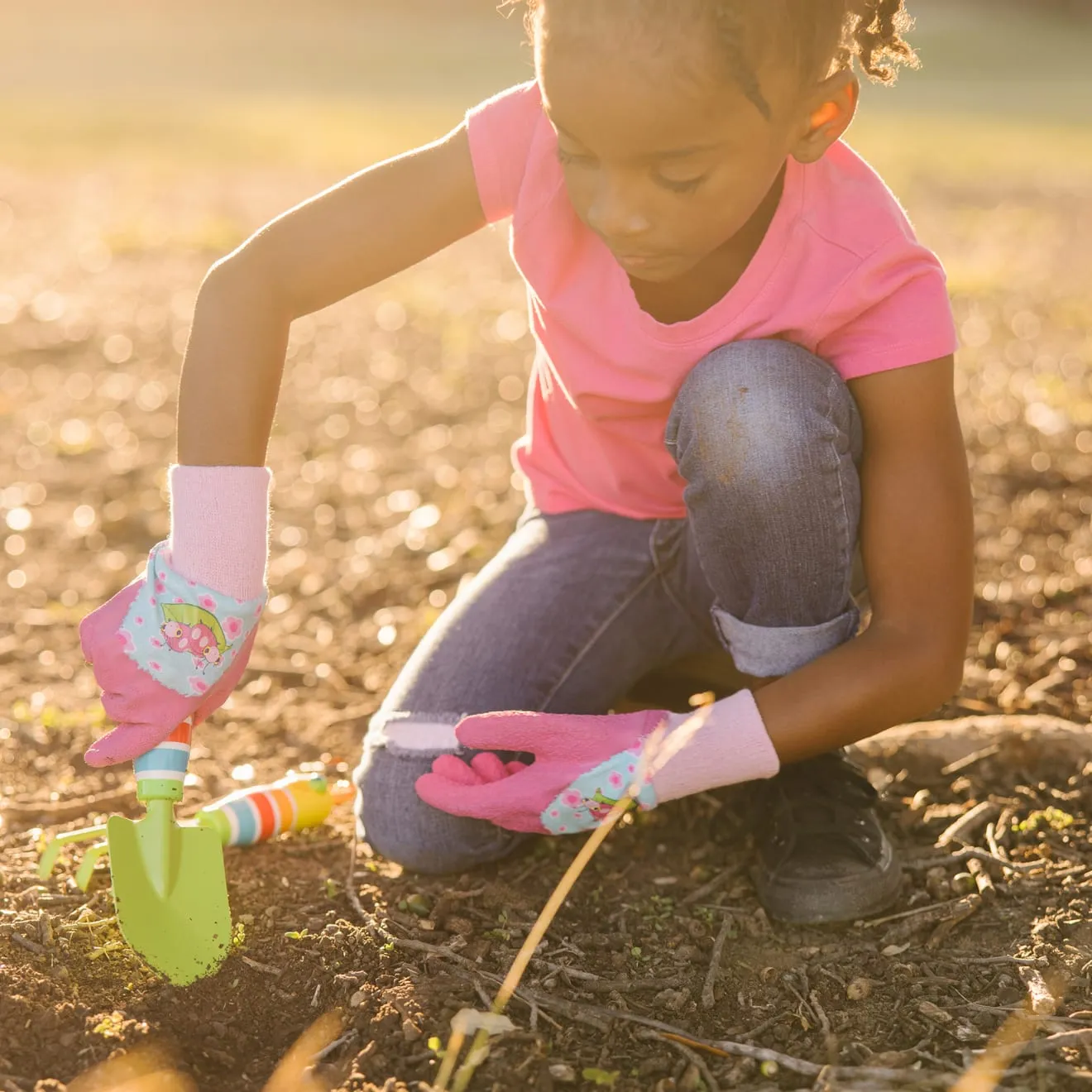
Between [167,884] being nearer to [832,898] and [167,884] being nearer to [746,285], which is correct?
[832,898]

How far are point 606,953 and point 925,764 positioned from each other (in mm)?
683

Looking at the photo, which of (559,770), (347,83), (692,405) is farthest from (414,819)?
(347,83)

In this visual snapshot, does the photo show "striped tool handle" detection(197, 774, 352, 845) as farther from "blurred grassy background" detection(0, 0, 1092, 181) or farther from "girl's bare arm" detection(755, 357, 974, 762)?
"blurred grassy background" detection(0, 0, 1092, 181)

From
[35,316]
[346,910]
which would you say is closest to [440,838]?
[346,910]

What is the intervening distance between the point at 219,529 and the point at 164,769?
304 mm

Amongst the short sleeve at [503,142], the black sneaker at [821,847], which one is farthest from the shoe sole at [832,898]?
the short sleeve at [503,142]

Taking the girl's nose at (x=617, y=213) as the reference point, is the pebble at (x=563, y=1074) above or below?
below

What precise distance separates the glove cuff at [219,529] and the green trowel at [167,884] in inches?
9.1

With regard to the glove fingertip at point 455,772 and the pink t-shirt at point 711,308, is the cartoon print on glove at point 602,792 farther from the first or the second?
the pink t-shirt at point 711,308

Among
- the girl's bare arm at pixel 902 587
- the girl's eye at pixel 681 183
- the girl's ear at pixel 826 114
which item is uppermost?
the girl's ear at pixel 826 114

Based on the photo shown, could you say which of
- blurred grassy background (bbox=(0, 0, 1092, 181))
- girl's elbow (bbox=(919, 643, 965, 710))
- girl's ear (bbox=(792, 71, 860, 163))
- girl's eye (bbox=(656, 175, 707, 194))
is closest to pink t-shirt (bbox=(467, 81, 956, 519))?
girl's ear (bbox=(792, 71, 860, 163))

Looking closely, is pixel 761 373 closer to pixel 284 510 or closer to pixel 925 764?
pixel 925 764

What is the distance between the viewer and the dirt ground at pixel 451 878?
1.58 metres

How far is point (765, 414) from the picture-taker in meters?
1.83
